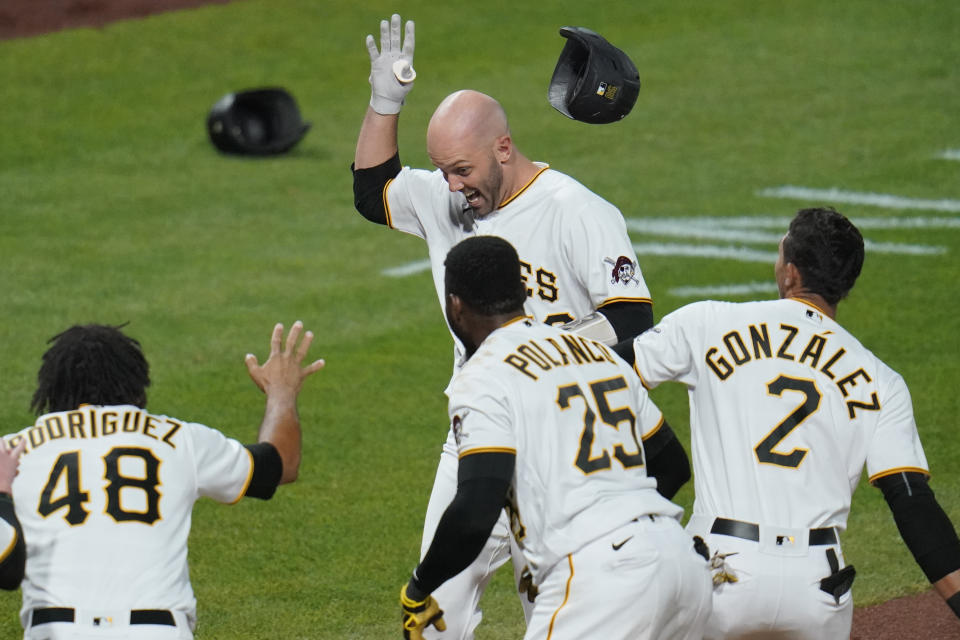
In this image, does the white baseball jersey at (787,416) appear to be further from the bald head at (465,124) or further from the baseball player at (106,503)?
the baseball player at (106,503)

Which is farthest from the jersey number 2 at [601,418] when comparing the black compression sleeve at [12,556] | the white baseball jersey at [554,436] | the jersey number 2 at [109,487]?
the black compression sleeve at [12,556]

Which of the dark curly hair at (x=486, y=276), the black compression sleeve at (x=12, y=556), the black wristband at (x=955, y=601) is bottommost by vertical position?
the black wristband at (x=955, y=601)

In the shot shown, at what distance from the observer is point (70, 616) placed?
431 centimetres

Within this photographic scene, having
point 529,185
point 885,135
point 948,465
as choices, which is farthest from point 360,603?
point 885,135

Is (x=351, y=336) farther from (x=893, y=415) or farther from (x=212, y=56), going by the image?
(x=212, y=56)

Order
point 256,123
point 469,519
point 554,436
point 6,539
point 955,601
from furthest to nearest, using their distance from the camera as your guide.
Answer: point 256,123 < point 955,601 < point 554,436 < point 469,519 < point 6,539

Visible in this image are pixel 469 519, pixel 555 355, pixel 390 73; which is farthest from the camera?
pixel 390 73

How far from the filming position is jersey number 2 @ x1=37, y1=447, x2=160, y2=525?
4.32 m

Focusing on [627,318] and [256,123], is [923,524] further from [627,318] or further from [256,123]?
[256,123]

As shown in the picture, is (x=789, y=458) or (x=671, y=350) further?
(x=671, y=350)

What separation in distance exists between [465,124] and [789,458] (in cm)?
181

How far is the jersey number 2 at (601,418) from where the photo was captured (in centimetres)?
444

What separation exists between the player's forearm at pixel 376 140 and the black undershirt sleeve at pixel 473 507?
220cm

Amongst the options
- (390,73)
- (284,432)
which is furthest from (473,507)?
(390,73)
